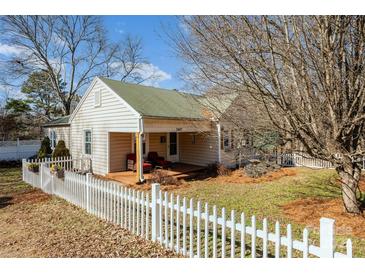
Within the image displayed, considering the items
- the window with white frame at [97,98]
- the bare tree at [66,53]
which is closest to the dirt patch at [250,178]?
the window with white frame at [97,98]

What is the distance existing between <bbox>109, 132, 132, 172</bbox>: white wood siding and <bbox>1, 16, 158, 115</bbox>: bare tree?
584 inches

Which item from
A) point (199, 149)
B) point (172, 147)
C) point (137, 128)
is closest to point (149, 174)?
point (137, 128)

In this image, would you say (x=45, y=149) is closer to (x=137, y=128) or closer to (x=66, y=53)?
(x=137, y=128)

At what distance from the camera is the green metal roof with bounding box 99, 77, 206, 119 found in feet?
35.6

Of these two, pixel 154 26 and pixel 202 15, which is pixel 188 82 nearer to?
pixel 154 26

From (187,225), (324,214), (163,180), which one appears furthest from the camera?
(163,180)

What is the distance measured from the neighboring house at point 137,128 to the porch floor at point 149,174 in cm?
54

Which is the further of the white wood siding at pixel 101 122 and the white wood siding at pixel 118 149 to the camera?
the white wood siding at pixel 118 149

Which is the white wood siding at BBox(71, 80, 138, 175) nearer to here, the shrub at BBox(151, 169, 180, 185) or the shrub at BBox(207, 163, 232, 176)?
the shrub at BBox(151, 169, 180, 185)

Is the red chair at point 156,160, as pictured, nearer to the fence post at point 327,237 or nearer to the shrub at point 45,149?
the shrub at point 45,149

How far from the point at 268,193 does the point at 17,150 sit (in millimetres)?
17972

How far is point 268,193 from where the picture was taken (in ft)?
27.5

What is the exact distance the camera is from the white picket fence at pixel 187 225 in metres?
2.83

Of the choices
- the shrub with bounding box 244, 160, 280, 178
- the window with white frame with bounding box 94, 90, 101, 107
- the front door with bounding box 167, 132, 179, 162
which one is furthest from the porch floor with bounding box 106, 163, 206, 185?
the window with white frame with bounding box 94, 90, 101, 107
